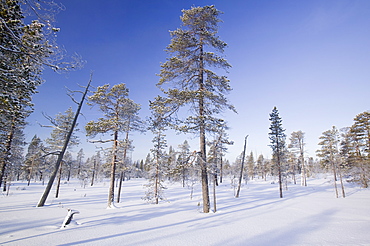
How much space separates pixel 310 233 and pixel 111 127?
1630cm

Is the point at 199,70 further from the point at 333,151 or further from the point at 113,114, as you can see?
the point at 333,151

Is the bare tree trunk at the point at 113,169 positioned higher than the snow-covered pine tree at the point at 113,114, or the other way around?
the snow-covered pine tree at the point at 113,114

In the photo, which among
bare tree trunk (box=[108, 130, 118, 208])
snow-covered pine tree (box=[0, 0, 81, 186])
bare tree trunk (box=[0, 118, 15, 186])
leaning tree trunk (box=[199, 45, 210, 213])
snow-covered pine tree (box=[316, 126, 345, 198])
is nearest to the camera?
snow-covered pine tree (box=[0, 0, 81, 186])

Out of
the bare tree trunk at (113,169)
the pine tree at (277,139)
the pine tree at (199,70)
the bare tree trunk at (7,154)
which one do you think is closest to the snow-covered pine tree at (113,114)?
the bare tree trunk at (113,169)

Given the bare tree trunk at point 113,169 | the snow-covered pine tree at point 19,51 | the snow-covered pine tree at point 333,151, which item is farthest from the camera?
the snow-covered pine tree at point 333,151

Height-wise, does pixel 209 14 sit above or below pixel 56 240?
above

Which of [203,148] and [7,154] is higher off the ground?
[203,148]

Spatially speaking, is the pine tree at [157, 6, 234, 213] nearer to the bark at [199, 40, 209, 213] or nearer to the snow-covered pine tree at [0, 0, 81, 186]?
the bark at [199, 40, 209, 213]

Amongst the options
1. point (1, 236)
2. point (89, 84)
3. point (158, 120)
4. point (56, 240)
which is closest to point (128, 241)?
point (56, 240)

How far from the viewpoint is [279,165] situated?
93.8 ft

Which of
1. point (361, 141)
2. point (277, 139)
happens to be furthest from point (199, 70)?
point (361, 141)

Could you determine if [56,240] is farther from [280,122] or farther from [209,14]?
[280,122]

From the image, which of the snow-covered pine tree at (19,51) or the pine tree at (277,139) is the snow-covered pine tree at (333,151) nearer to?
the pine tree at (277,139)

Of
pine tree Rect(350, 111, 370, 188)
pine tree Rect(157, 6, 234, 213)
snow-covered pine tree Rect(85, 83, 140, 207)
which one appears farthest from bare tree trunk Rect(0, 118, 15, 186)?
pine tree Rect(350, 111, 370, 188)
